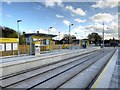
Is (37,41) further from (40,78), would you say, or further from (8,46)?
(40,78)

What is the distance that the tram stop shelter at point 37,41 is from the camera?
32.1 metres

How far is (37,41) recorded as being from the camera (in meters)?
33.3

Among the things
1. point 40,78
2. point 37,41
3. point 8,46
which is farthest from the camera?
point 37,41

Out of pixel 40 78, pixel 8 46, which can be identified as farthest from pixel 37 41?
pixel 40 78

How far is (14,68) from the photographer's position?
51.8ft

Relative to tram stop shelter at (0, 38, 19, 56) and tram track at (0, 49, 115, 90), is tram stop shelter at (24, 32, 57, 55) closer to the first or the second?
tram stop shelter at (0, 38, 19, 56)

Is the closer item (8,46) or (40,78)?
(40,78)

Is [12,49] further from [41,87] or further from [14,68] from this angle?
[41,87]

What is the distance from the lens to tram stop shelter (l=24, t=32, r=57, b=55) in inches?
1262

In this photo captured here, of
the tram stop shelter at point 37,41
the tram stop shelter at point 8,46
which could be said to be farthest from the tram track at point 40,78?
the tram stop shelter at point 8,46

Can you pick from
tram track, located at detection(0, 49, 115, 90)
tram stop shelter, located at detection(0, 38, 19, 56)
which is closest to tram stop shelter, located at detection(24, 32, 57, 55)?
tram stop shelter, located at detection(0, 38, 19, 56)

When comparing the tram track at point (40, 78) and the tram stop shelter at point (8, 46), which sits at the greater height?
the tram stop shelter at point (8, 46)

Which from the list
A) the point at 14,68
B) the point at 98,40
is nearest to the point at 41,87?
the point at 14,68

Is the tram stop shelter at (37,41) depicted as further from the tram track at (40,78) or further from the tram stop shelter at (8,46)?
the tram track at (40,78)
